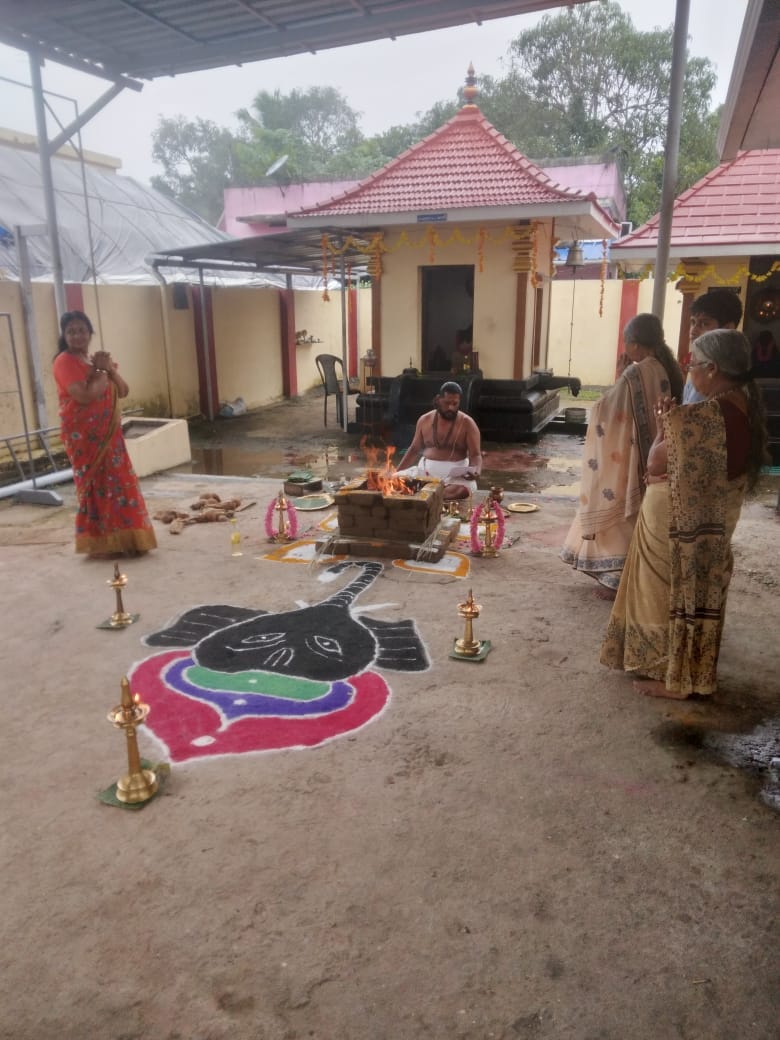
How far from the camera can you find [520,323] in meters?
11.4

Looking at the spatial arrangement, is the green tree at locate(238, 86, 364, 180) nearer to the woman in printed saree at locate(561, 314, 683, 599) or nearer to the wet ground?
the wet ground

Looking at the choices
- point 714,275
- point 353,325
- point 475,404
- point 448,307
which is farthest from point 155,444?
point 353,325

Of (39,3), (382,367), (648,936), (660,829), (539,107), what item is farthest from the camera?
(539,107)

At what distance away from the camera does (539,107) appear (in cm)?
3064

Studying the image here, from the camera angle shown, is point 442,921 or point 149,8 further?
point 149,8

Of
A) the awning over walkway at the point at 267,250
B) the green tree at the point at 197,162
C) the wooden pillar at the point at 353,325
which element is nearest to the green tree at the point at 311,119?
the green tree at the point at 197,162

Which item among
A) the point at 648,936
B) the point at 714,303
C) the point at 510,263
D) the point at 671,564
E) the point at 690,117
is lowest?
the point at 648,936

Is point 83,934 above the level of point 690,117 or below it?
below

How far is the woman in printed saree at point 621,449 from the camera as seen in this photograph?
15.0 feet

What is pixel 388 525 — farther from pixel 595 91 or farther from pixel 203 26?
pixel 595 91

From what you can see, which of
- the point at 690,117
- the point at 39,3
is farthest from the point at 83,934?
the point at 690,117

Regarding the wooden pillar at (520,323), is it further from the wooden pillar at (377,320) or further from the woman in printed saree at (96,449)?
the woman in printed saree at (96,449)

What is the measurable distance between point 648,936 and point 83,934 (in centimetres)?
171

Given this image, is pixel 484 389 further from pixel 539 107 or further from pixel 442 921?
pixel 539 107
